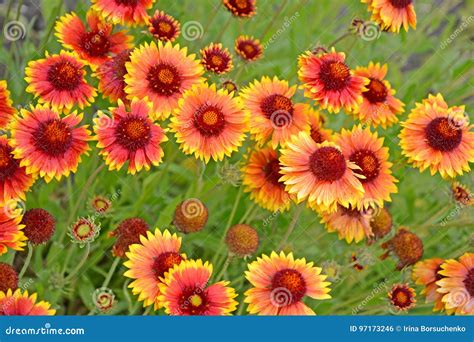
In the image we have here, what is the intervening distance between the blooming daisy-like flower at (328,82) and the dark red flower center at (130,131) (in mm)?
471

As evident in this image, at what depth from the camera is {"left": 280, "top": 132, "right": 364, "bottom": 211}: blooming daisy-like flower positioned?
66.2 inches

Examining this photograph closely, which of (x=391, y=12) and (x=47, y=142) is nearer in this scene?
(x=47, y=142)

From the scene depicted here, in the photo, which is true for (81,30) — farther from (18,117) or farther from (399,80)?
(399,80)

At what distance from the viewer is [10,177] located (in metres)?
1.71

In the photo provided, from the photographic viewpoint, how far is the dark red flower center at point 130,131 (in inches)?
67.9

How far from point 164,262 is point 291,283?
1.10 ft

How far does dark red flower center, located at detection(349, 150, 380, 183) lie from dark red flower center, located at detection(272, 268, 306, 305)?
35 centimetres

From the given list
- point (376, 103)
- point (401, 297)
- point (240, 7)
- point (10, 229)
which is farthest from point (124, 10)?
point (401, 297)

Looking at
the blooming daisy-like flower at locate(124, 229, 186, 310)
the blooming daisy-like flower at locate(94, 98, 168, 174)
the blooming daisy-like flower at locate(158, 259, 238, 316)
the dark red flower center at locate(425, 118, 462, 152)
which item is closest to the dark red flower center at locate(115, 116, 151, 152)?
the blooming daisy-like flower at locate(94, 98, 168, 174)

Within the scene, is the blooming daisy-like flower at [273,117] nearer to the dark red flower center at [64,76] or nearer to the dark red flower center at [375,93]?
the dark red flower center at [375,93]

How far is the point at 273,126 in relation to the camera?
5.99 ft

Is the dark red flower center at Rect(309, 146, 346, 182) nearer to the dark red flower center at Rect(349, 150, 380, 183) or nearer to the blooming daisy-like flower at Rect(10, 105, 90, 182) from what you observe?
the dark red flower center at Rect(349, 150, 380, 183)

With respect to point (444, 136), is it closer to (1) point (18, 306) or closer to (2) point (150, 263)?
(2) point (150, 263)

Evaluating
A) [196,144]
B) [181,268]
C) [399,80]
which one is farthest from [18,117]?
[399,80]
